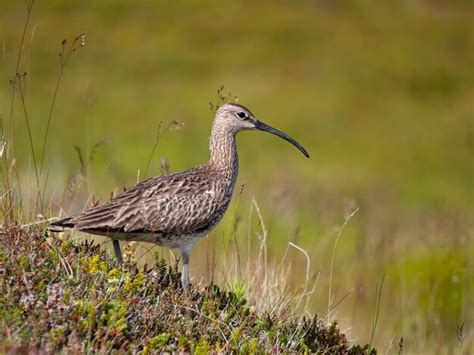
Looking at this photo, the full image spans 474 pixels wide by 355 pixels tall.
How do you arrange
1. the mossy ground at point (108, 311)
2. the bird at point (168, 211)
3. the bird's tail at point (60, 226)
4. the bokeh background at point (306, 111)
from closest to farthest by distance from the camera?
the mossy ground at point (108, 311) < the bird's tail at point (60, 226) < the bird at point (168, 211) < the bokeh background at point (306, 111)

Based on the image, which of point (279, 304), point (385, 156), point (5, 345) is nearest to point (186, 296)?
point (279, 304)

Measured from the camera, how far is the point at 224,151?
27.5ft

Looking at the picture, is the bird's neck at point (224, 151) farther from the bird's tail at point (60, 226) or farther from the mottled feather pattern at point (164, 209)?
the bird's tail at point (60, 226)

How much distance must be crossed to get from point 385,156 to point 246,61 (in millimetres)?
13968

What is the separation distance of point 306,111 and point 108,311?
103 ft

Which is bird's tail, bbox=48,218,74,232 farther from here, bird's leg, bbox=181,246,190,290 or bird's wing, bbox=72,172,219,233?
bird's leg, bbox=181,246,190,290

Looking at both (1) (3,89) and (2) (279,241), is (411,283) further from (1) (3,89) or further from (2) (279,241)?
(1) (3,89)

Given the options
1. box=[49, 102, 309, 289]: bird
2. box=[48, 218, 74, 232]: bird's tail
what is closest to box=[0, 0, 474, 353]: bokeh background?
box=[49, 102, 309, 289]: bird

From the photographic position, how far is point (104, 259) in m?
6.74

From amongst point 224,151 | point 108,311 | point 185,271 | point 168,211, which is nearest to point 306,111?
point 224,151

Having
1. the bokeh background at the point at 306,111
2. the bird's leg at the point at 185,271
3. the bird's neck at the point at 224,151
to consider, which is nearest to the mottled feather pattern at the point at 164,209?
the bird's leg at the point at 185,271

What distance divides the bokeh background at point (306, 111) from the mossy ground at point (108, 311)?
1.72 m

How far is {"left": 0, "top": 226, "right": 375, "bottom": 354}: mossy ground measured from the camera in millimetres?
5141

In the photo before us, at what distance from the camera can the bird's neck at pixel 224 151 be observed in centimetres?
826
